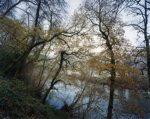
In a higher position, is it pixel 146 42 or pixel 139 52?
pixel 146 42

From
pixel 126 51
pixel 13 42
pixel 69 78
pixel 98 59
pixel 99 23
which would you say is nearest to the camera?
pixel 126 51

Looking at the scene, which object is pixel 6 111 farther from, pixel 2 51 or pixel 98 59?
pixel 2 51

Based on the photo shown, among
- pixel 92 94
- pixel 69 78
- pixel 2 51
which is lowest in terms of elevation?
pixel 92 94

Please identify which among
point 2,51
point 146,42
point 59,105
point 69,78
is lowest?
point 59,105

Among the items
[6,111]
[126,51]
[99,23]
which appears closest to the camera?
[6,111]

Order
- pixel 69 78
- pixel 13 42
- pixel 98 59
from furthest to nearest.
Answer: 1. pixel 69 78
2. pixel 13 42
3. pixel 98 59

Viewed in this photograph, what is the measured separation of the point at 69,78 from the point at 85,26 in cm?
587

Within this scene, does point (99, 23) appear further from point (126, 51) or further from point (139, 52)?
point (139, 52)

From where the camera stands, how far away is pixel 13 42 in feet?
25.8

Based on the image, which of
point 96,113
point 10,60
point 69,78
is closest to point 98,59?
point 69,78

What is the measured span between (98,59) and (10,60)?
8275mm

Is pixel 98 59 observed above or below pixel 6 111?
above

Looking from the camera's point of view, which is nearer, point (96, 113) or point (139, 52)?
point (139, 52)

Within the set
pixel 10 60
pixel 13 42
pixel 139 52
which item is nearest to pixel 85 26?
pixel 139 52
